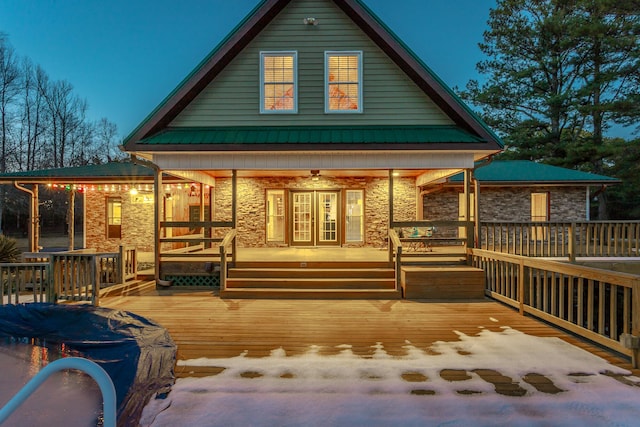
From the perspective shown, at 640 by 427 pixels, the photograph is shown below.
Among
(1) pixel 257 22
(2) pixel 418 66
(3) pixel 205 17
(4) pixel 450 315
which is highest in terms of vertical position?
(3) pixel 205 17

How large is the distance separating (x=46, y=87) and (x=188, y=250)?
109 feet

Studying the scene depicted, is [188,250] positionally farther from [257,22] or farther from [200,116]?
[257,22]

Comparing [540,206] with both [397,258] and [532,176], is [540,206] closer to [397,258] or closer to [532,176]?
[532,176]

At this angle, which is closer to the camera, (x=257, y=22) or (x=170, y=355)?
(x=170, y=355)

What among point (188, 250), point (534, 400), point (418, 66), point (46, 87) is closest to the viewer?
point (534, 400)

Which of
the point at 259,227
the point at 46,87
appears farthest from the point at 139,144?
the point at 46,87

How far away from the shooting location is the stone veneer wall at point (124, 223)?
1328 centimetres

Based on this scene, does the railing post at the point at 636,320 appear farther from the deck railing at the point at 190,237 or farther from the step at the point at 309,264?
the deck railing at the point at 190,237

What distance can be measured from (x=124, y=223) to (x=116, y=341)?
33.2 ft

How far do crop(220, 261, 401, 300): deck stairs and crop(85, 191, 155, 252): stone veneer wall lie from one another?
21.6ft

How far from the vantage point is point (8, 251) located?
9586mm

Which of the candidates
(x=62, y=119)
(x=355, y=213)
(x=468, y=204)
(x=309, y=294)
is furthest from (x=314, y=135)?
(x=62, y=119)

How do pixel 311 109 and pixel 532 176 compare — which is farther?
pixel 532 176

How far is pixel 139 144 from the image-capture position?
805 cm
